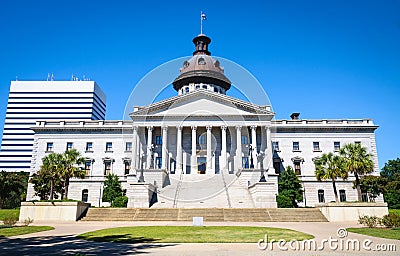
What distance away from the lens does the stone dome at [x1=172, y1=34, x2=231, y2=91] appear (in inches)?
2557

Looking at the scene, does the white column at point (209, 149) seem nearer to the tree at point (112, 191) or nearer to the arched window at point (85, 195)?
the tree at point (112, 191)

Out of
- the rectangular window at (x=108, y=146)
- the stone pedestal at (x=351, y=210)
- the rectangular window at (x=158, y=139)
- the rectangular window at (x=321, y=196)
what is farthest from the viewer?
the rectangular window at (x=108, y=146)

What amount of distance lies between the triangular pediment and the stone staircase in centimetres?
2366

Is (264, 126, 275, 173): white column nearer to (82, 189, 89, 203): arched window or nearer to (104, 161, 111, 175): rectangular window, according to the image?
(104, 161, 111, 175): rectangular window

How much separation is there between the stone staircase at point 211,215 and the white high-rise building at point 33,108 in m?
103

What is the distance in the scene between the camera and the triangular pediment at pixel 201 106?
50.9 meters

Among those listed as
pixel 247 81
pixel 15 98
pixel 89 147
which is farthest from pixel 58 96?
pixel 247 81

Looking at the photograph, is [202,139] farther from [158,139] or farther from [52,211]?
[52,211]

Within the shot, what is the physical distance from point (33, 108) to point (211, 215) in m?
118

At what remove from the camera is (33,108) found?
408 feet

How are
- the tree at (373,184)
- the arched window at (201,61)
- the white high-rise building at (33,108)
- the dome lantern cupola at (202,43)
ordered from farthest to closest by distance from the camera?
the white high-rise building at (33,108), the dome lantern cupola at (202,43), the arched window at (201,61), the tree at (373,184)

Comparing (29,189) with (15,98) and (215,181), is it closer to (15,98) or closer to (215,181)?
(215,181)

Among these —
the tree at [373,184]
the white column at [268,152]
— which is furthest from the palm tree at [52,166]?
the tree at [373,184]

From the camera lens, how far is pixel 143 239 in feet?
48.8
